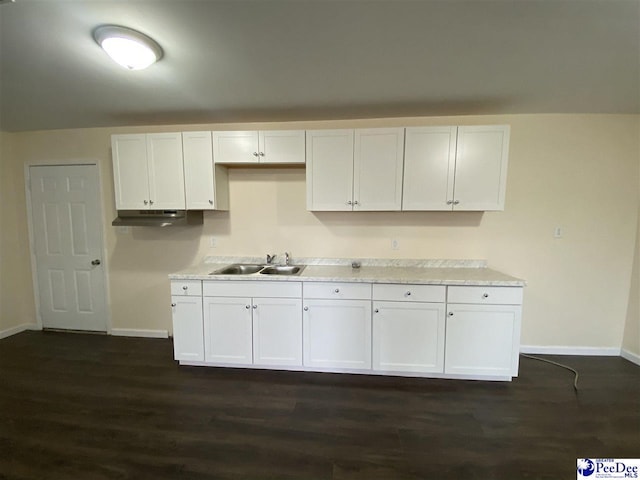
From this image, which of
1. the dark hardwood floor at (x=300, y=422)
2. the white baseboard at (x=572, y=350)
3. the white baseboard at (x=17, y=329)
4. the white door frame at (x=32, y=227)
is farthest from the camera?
the white baseboard at (x=17, y=329)

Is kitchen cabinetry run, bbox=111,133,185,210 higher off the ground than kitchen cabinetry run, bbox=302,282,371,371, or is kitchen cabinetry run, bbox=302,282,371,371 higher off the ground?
kitchen cabinetry run, bbox=111,133,185,210

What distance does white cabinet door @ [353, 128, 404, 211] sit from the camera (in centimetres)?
255

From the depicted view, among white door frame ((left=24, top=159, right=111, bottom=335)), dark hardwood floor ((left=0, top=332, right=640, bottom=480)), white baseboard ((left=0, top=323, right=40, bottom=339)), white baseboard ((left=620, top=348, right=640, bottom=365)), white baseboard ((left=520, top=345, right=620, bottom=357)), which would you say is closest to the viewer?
dark hardwood floor ((left=0, top=332, right=640, bottom=480))

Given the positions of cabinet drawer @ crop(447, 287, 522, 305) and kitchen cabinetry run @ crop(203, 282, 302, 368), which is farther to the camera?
kitchen cabinetry run @ crop(203, 282, 302, 368)

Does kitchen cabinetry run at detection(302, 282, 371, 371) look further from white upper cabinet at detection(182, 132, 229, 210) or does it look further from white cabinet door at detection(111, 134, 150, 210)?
white cabinet door at detection(111, 134, 150, 210)

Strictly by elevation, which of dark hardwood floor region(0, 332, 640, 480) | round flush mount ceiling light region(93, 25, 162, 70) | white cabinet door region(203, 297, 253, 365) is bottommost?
dark hardwood floor region(0, 332, 640, 480)

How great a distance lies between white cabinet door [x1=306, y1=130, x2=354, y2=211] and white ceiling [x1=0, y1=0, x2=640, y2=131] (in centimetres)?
31

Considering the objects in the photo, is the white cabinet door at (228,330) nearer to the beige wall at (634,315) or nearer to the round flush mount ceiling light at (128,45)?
the round flush mount ceiling light at (128,45)

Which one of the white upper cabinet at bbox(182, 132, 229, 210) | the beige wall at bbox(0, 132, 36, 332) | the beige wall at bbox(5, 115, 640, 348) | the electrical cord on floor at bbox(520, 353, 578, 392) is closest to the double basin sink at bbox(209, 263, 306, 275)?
the beige wall at bbox(5, 115, 640, 348)

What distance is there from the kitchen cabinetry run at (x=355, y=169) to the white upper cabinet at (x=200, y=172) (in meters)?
0.98

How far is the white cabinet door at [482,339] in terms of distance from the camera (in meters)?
2.32

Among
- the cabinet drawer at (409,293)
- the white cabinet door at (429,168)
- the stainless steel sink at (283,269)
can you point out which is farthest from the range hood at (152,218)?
the white cabinet door at (429,168)

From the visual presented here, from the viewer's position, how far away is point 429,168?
99.9 inches

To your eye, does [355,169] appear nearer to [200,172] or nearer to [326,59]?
[326,59]
